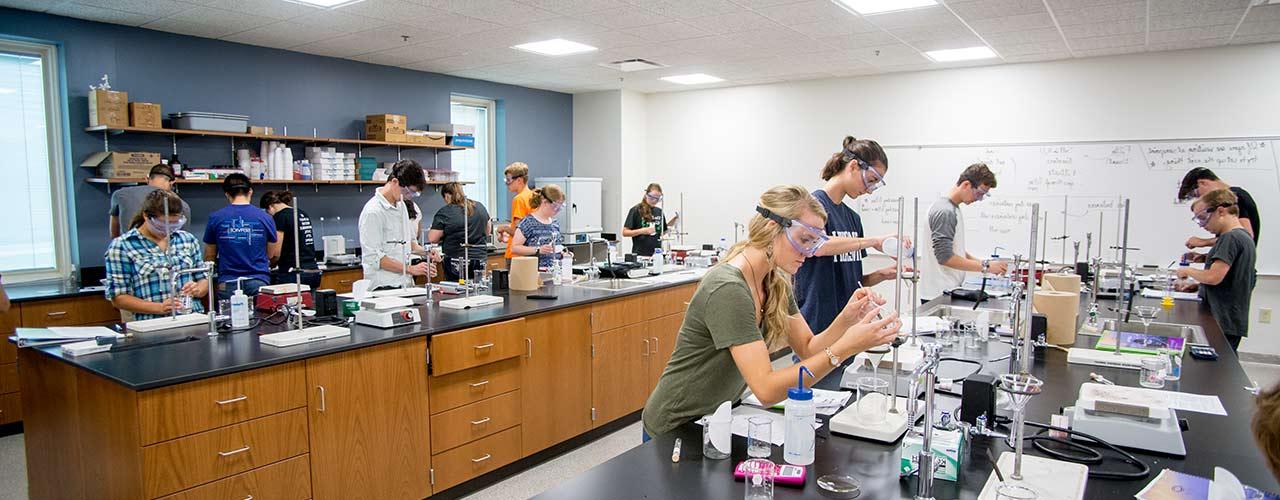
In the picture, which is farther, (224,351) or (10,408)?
(10,408)

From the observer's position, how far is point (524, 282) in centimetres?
419

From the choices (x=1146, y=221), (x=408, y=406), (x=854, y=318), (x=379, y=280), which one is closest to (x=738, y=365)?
(x=854, y=318)

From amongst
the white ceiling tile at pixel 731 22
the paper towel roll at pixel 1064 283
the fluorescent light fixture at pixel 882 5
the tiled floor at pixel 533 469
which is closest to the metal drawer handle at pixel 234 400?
the tiled floor at pixel 533 469

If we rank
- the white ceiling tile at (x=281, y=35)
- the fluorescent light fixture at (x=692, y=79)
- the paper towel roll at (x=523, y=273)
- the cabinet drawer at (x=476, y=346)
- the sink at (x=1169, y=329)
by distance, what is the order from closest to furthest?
the sink at (x=1169, y=329) < the cabinet drawer at (x=476, y=346) < the paper towel roll at (x=523, y=273) < the white ceiling tile at (x=281, y=35) < the fluorescent light fixture at (x=692, y=79)

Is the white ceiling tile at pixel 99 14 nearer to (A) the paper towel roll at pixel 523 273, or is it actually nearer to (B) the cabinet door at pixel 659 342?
(A) the paper towel roll at pixel 523 273

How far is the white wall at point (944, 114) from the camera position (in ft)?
18.8

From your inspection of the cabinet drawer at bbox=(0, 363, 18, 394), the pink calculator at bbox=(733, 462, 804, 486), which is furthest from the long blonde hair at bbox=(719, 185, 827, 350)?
the cabinet drawer at bbox=(0, 363, 18, 394)

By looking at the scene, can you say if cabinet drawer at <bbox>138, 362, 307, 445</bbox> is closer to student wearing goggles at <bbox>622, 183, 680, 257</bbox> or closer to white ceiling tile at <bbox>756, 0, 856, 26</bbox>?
white ceiling tile at <bbox>756, 0, 856, 26</bbox>

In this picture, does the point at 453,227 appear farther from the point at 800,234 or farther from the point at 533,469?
the point at 800,234

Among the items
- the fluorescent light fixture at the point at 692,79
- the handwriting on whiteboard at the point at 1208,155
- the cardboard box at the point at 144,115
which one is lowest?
the handwriting on whiteboard at the point at 1208,155

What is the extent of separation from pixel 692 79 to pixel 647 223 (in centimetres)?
166

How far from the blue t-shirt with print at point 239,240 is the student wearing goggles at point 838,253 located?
10.7ft

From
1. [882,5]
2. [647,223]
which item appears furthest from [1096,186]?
[647,223]

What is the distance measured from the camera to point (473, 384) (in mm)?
3312
